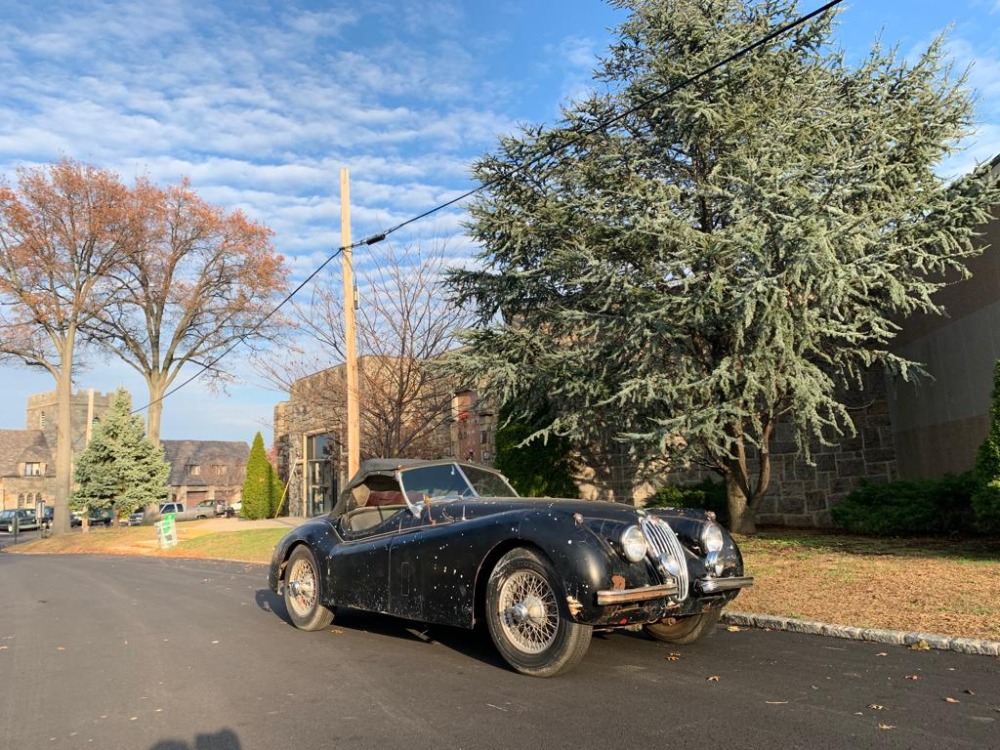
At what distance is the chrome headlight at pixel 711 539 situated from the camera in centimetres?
546

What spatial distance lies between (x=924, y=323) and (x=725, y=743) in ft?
38.1

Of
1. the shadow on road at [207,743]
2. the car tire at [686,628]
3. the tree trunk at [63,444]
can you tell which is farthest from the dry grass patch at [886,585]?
the tree trunk at [63,444]

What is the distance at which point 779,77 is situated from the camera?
38.3ft

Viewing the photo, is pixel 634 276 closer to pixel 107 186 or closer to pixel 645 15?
pixel 645 15

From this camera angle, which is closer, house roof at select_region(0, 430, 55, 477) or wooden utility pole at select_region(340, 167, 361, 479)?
wooden utility pole at select_region(340, 167, 361, 479)

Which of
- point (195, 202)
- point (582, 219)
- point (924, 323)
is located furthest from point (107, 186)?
point (924, 323)

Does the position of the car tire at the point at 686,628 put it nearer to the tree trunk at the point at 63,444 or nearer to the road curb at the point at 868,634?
the road curb at the point at 868,634

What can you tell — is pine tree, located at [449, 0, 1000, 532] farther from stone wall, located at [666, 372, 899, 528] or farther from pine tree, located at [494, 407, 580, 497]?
pine tree, located at [494, 407, 580, 497]

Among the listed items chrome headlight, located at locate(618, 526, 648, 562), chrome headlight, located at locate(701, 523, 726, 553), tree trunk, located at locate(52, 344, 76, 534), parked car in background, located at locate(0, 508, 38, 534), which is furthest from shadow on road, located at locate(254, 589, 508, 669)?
parked car in background, located at locate(0, 508, 38, 534)

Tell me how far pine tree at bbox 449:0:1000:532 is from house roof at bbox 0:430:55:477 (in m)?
63.1

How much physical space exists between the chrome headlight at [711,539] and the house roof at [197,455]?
69724mm

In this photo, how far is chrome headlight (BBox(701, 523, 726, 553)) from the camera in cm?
546

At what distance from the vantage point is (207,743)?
3.96 metres

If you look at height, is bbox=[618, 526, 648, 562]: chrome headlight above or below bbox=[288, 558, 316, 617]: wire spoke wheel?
above
